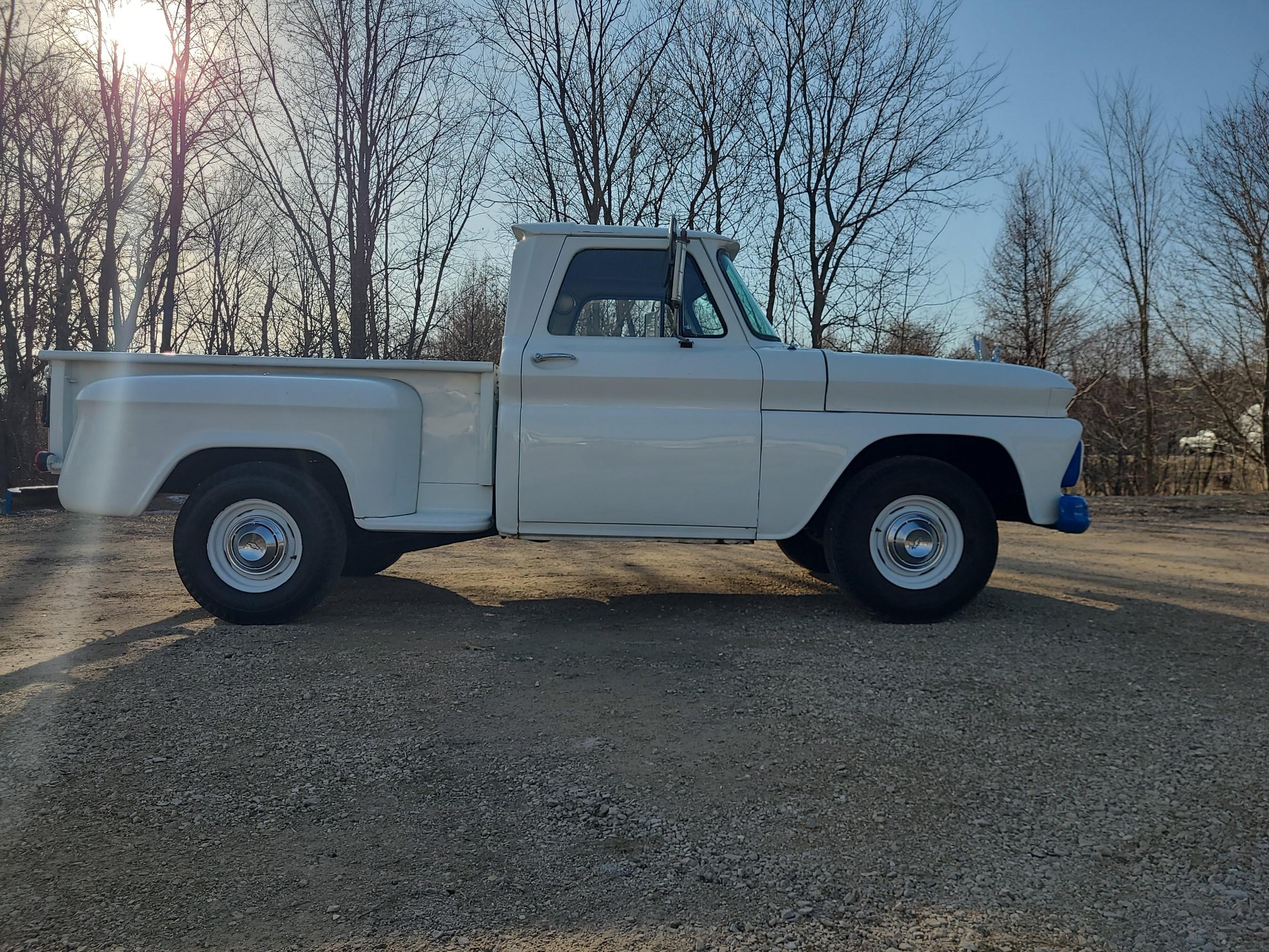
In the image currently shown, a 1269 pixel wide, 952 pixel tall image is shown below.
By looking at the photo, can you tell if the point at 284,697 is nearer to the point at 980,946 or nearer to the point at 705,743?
the point at 705,743

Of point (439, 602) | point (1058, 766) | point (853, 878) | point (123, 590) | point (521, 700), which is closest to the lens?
point (853, 878)

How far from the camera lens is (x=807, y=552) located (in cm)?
654

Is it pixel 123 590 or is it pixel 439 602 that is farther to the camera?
pixel 123 590

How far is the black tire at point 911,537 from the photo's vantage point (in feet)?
16.5

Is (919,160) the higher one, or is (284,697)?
(919,160)

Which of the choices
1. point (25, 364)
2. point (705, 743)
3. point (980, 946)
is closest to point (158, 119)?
point (25, 364)

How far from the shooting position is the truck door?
Answer: 16.1 ft

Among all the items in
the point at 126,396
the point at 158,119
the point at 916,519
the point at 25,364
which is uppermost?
the point at 158,119

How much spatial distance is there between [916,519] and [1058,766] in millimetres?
2063

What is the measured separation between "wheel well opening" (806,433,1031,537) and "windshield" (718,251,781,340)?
0.89 meters

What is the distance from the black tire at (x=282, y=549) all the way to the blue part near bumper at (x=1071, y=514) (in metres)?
4.03

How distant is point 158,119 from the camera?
1484 cm

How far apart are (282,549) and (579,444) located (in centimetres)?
176

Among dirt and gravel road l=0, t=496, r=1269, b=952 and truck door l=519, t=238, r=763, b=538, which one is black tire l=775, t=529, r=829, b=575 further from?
truck door l=519, t=238, r=763, b=538
